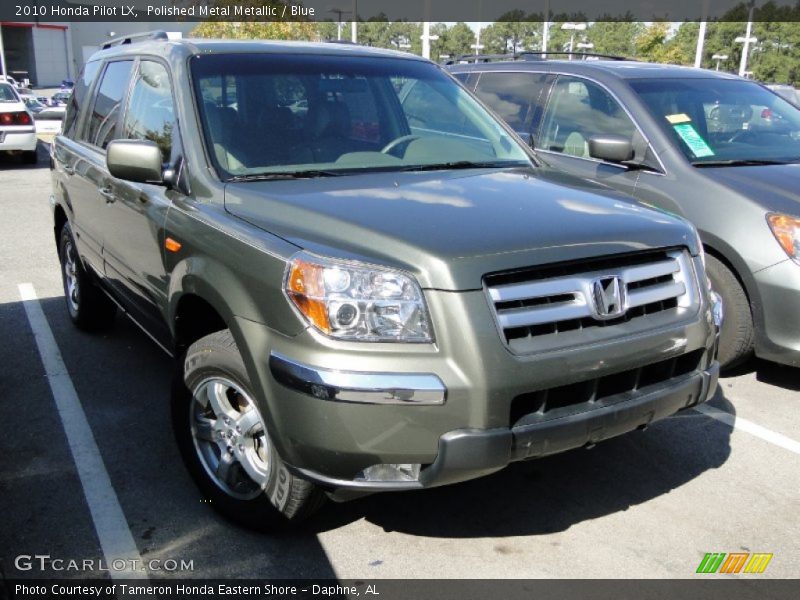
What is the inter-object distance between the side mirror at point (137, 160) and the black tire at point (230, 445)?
77 centimetres

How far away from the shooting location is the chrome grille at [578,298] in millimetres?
2533

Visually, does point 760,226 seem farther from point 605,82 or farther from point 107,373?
point 107,373

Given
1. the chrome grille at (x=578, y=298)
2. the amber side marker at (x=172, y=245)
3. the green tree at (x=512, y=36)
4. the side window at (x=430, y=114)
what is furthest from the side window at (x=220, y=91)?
the green tree at (x=512, y=36)

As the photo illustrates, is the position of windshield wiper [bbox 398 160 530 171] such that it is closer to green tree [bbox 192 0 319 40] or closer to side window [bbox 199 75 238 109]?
side window [bbox 199 75 238 109]

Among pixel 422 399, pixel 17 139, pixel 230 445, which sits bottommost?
pixel 17 139

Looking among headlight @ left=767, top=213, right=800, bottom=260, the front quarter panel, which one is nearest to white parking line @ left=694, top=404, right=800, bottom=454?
headlight @ left=767, top=213, right=800, bottom=260

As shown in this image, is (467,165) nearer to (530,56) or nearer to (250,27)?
(530,56)

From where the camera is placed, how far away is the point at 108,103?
15.2 ft

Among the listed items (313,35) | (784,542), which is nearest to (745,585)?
(784,542)

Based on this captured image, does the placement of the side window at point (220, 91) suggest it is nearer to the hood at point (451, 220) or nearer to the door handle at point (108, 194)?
the hood at point (451, 220)

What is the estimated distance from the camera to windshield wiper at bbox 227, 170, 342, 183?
325 cm

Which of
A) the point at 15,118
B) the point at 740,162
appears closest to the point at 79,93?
the point at 740,162

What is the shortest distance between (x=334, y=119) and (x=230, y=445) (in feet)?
5.32

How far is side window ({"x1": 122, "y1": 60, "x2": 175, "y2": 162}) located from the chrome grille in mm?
1834
